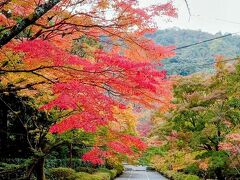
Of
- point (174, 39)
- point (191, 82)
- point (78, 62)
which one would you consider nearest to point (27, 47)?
point (78, 62)

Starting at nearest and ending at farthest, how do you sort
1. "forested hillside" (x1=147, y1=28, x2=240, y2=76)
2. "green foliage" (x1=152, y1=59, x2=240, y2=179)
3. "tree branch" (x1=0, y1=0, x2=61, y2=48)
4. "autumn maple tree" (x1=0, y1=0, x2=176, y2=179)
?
"tree branch" (x1=0, y1=0, x2=61, y2=48) → "autumn maple tree" (x1=0, y1=0, x2=176, y2=179) → "green foliage" (x1=152, y1=59, x2=240, y2=179) → "forested hillside" (x1=147, y1=28, x2=240, y2=76)

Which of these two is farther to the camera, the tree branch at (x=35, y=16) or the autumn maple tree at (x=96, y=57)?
the autumn maple tree at (x=96, y=57)

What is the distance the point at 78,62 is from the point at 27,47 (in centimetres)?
101

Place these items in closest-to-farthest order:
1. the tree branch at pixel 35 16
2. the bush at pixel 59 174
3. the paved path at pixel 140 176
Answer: the tree branch at pixel 35 16 → the bush at pixel 59 174 → the paved path at pixel 140 176

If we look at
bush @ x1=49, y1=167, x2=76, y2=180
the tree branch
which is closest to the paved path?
bush @ x1=49, y1=167, x2=76, y2=180

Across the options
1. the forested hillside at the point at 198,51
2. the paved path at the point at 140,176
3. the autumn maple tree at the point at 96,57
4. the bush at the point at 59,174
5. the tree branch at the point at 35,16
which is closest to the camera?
the tree branch at the point at 35,16

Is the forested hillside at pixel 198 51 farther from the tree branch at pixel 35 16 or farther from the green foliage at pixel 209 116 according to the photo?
the tree branch at pixel 35 16

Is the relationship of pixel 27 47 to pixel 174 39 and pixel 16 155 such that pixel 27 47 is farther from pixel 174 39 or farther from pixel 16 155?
pixel 174 39

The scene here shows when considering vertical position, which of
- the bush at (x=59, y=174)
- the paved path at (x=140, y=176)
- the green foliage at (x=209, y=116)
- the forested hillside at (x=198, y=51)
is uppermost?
the forested hillside at (x=198, y=51)

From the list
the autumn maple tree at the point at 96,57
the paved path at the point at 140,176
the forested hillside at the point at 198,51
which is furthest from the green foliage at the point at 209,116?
the forested hillside at the point at 198,51

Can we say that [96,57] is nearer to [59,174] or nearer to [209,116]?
[209,116]

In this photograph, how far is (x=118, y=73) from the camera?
Answer: 7.15m

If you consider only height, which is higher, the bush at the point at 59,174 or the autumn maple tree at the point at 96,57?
the autumn maple tree at the point at 96,57

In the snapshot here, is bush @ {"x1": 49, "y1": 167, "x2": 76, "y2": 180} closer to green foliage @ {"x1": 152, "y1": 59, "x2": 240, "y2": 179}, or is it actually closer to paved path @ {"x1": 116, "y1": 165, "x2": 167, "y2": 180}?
green foliage @ {"x1": 152, "y1": 59, "x2": 240, "y2": 179}
